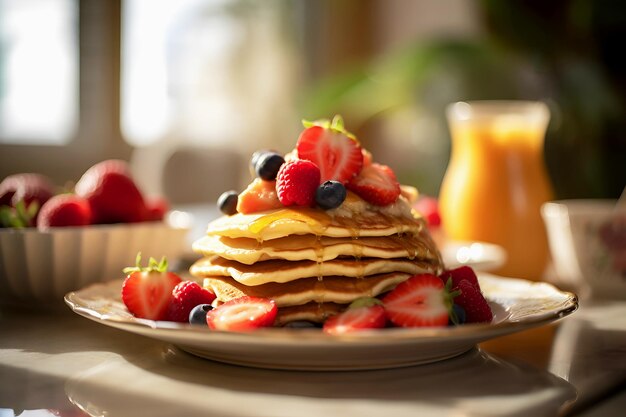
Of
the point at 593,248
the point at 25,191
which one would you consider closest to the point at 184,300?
the point at 25,191

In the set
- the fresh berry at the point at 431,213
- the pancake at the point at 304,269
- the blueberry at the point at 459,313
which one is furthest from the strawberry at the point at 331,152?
the fresh berry at the point at 431,213

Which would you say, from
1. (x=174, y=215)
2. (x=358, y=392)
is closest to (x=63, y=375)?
(x=358, y=392)

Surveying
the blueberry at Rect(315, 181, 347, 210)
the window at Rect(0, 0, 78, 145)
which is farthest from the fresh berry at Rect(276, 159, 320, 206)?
the window at Rect(0, 0, 78, 145)

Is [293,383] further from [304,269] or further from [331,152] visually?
[331,152]

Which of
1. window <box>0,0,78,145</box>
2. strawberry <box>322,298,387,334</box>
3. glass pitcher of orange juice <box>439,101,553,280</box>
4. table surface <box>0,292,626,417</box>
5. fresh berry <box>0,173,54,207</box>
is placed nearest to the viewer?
table surface <box>0,292,626,417</box>

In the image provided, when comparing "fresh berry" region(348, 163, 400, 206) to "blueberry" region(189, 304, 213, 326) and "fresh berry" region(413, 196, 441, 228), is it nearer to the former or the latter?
"blueberry" region(189, 304, 213, 326)
